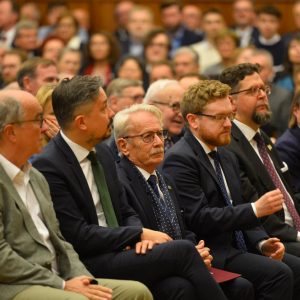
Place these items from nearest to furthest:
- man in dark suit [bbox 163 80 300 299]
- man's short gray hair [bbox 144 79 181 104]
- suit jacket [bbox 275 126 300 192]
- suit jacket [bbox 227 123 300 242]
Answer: man in dark suit [bbox 163 80 300 299] < suit jacket [bbox 227 123 300 242] < suit jacket [bbox 275 126 300 192] < man's short gray hair [bbox 144 79 181 104]

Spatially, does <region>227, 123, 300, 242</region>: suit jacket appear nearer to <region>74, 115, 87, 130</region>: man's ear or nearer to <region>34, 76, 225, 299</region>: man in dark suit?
<region>34, 76, 225, 299</region>: man in dark suit

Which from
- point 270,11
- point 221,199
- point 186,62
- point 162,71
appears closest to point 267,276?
point 221,199

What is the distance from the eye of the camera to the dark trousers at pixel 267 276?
3910mm

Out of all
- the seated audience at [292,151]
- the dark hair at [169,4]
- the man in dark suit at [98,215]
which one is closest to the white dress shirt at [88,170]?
the man in dark suit at [98,215]

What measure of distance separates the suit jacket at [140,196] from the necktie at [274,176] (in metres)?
0.87

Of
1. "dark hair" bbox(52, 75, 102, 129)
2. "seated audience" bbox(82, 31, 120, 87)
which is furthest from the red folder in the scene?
"seated audience" bbox(82, 31, 120, 87)

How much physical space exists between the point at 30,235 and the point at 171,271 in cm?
63

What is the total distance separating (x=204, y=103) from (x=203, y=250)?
0.83 metres

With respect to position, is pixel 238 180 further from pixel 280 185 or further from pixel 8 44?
pixel 8 44

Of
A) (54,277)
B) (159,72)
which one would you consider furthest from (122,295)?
(159,72)

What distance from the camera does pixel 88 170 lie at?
369 cm

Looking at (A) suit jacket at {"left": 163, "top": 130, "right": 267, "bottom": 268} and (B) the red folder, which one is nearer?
(B) the red folder

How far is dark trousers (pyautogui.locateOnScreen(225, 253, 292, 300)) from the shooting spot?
391 centimetres

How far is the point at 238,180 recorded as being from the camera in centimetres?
425
